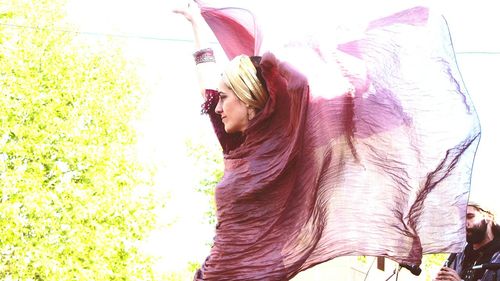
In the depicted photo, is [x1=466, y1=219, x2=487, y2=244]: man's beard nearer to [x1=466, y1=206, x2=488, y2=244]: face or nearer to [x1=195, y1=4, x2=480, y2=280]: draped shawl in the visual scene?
[x1=466, y1=206, x2=488, y2=244]: face

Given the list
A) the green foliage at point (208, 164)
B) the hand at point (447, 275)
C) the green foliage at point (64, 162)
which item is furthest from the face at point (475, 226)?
the green foliage at point (208, 164)

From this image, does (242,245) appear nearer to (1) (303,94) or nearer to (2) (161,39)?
(1) (303,94)

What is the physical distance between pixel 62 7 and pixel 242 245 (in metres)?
13.4

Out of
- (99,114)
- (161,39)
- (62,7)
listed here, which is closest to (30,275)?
(99,114)

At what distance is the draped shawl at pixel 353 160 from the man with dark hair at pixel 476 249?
1426mm

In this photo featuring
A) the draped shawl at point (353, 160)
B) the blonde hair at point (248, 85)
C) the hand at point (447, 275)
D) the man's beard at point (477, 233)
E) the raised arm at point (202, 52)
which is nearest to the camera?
the draped shawl at point (353, 160)

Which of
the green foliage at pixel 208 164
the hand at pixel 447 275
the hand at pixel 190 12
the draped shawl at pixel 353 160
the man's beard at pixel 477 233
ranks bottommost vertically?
the green foliage at pixel 208 164

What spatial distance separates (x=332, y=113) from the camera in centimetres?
190

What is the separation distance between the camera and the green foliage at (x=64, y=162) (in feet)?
39.3

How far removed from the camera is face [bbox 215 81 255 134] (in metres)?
2.04

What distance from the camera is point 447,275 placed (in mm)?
3268

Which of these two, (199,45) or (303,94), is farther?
(199,45)

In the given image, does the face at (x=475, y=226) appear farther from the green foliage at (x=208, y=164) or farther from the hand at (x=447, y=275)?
the green foliage at (x=208, y=164)

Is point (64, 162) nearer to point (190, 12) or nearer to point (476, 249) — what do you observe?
point (476, 249)
